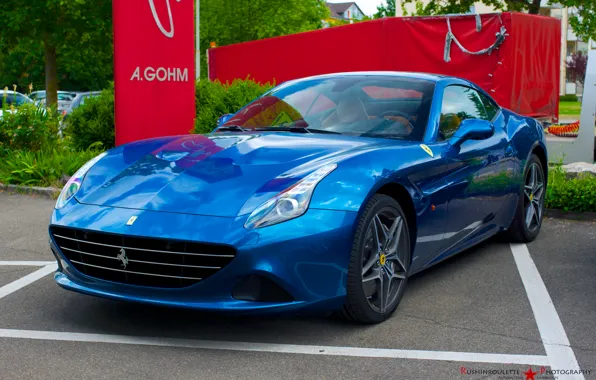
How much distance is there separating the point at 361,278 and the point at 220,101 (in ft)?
22.7

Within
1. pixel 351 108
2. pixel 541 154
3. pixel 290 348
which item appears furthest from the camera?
pixel 541 154

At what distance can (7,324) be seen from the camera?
14.4 ft

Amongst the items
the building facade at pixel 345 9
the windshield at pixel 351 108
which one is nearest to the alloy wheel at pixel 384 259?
the windshield at pixel 351 108

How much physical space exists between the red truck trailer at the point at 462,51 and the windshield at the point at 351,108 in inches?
304

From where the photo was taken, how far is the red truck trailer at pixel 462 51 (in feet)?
48.4

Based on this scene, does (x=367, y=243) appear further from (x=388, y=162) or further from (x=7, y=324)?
(x=7, y=324)

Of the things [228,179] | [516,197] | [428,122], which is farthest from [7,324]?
[516,197]

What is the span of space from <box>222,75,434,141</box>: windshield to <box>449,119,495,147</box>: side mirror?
0.81ft

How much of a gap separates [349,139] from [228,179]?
38.6 inches

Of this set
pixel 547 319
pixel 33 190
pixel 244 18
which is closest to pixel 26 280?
pixel 547 319

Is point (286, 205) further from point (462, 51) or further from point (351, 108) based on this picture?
point (462, 51)

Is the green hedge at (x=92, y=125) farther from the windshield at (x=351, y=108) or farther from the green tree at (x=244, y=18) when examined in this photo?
the green tree at (x=244, y=18)

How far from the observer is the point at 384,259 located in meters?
4.37

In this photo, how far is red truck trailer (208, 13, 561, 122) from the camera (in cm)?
1474
